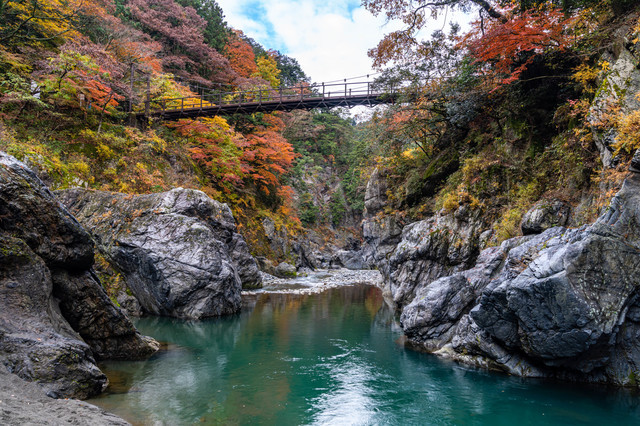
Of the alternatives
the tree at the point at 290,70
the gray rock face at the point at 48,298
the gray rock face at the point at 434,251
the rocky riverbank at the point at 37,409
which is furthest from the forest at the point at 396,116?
the tree at the point at 290,70

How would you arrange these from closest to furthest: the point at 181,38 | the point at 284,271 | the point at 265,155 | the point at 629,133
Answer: the point at 629,133 → the point at 265,155 → the point at 284,271 → the point at 181,38

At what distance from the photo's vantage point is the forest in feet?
Result: 30.4

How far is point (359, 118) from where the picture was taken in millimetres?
18328

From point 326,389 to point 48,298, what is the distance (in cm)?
518

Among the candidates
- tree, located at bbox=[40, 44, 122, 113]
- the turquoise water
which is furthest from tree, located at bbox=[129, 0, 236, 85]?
the turquoise water

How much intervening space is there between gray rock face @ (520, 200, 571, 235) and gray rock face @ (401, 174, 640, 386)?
81cm

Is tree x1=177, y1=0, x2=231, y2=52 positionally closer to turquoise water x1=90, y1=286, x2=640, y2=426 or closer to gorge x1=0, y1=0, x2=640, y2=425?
gorge x1=0, y1=0, x2=640, y2=425

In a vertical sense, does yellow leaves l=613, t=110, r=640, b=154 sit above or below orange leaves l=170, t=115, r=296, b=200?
below

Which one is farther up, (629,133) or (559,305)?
(629,133)

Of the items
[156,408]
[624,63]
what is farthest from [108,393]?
[624,63]

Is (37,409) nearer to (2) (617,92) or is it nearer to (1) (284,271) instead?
(2) (617,92)

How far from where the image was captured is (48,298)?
631cm

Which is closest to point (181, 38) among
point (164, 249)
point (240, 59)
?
point (240, 59)

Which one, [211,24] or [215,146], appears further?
[211,24]
